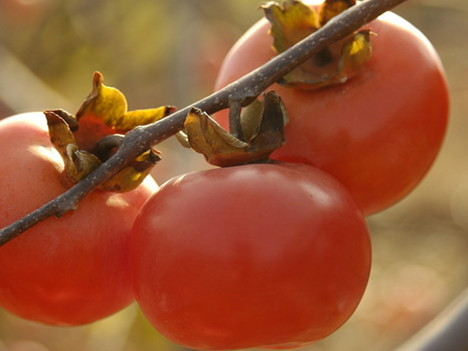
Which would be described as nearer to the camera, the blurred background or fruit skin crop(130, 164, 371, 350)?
fruit skin crop(130, 164, 371, 350)

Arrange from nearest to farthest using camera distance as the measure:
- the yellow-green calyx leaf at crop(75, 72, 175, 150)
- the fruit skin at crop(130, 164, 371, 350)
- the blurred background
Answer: the fruit skin at crop(130, 164, 371, 350)
the yellow-green calyx leaf at crop(75, 72, 175, 150)
the blurred background

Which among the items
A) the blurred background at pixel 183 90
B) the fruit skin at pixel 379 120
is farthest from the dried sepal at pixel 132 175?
the blurred background at pixel 183 90

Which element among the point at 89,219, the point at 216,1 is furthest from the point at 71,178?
the point at 216,1

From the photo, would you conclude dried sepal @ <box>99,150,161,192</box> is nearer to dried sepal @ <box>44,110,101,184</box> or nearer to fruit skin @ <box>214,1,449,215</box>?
dried sepal @ <box>44,110,101,184</box>

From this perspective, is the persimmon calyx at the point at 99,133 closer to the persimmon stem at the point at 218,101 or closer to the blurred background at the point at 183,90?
the persimmon stem at the point at 218,101

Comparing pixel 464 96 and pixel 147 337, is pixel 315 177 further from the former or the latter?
pixel 464 96

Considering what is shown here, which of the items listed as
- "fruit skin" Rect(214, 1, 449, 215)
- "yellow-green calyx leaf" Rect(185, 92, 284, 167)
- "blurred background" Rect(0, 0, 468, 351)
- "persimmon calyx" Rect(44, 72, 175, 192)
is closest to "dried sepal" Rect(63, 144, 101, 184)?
"persimmon calyx" Rect(44, 72, 175, 192)

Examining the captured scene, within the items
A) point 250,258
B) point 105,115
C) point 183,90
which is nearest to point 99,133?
point 105,115
